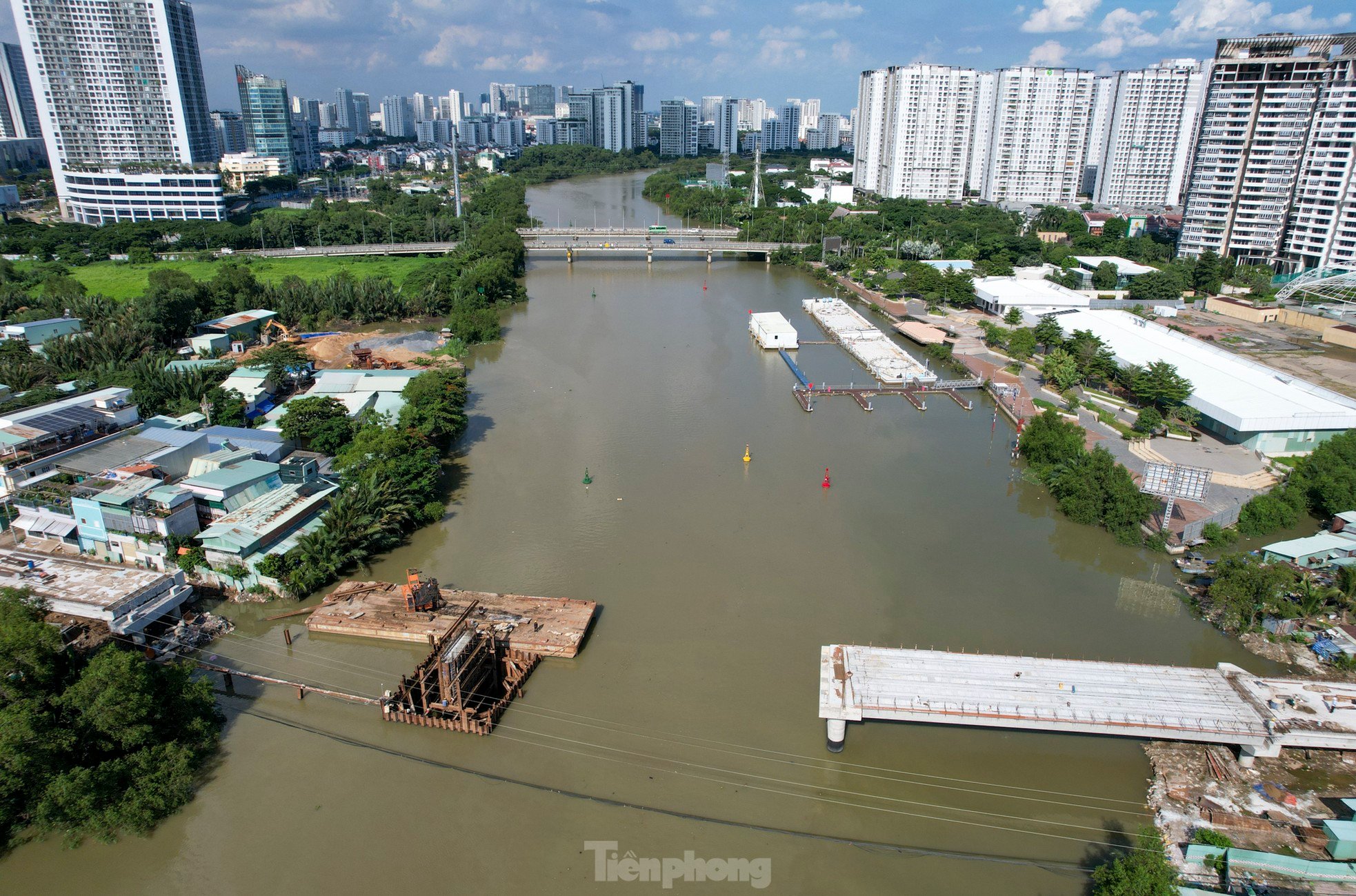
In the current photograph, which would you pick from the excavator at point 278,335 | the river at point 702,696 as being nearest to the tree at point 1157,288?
the river at point 702,696

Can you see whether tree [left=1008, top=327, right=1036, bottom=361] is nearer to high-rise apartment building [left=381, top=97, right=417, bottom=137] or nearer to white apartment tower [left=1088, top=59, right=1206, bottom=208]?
white apartment tower [left=1088, top=59, right=1206, bottom=208]

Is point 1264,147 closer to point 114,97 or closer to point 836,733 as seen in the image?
point 836,733

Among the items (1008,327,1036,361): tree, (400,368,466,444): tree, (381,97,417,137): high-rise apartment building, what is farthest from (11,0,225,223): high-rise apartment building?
(381,97,417,137): high-rise apartment building

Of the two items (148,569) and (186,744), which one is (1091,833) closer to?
(186,744)

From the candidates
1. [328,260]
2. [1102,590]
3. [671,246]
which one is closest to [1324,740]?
[1102,590]

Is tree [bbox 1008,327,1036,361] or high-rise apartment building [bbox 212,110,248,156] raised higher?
high-rise apartment building [bbox 212,110,248,156]

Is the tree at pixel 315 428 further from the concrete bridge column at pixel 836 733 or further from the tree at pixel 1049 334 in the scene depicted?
the tree at pixel 1049 334
